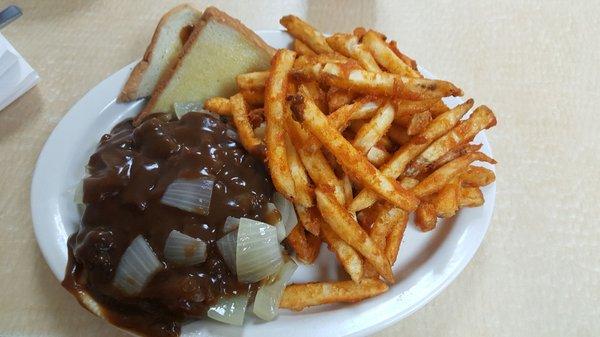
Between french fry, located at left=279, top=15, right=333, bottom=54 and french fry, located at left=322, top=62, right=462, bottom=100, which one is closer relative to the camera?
french fry, located at left=322, top=62, right=462, bottom=100

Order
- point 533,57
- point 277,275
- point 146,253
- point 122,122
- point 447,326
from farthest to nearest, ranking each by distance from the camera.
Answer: point 533,57, point 122,122, point 447,326, point 277,275, point 146,253

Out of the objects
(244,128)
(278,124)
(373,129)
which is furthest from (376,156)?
(244,128)

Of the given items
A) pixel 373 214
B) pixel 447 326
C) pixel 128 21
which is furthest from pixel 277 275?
pixel 128 21

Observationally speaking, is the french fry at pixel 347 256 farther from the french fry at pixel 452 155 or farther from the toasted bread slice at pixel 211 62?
the toasted bread slice at pixel 211 62

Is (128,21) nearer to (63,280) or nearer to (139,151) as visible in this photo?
(139,151)

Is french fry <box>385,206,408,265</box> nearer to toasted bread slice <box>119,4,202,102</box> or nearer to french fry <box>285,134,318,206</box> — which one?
french fry <box>285,134,318,206</box>

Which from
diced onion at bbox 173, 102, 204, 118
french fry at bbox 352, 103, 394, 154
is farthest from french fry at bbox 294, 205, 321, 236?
diced onion at bbox 173, 102, 204, 118

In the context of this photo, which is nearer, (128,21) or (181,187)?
(181,187)
